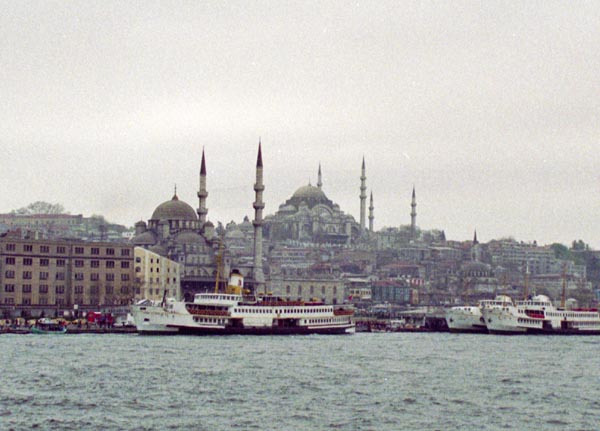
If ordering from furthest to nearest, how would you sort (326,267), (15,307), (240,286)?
(326,267)
(15,307)
(240,286)

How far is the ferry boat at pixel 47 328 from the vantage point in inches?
2915

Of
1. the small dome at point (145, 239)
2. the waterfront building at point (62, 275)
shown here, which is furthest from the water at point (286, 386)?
the small dome at point (145, 239)

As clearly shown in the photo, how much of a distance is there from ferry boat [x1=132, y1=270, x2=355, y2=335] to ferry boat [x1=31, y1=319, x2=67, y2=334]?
15.2 ft

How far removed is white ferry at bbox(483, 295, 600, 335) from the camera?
88.4 metres

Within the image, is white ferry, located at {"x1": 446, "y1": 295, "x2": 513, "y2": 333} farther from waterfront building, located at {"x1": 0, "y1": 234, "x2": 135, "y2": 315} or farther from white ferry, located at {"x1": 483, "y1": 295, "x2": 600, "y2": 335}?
waterfront building, located at {"x1": 0, "y1": 234, "x2": 135, "y2": 315}

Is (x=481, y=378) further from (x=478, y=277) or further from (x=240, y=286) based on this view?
(x=478, y=277)

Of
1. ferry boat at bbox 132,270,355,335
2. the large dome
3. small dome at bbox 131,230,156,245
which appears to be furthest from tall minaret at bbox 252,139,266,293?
ferry boat at bbox 132,270,355,335

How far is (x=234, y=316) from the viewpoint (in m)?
75.8

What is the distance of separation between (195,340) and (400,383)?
24381 millimetres

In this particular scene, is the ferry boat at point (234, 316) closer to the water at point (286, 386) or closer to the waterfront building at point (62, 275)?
the water at point (286, 386)

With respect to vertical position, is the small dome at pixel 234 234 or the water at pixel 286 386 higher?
the small dome at pixel 234 234

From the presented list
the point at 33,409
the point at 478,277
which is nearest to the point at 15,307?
the point at 33,409

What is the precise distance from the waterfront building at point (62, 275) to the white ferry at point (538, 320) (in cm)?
2886

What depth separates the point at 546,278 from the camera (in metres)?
198
